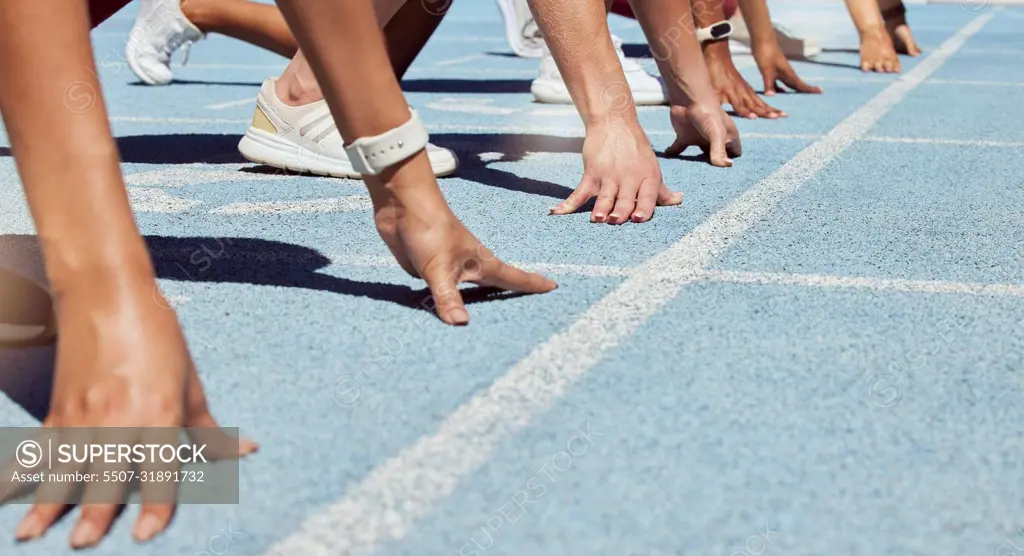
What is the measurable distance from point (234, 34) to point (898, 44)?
16.5 feet

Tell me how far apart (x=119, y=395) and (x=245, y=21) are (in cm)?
395

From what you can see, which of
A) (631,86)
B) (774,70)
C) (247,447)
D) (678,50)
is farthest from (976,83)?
(247,447)

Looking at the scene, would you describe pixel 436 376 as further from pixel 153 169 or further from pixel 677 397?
pixel 153 169

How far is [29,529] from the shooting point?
1.41 metres

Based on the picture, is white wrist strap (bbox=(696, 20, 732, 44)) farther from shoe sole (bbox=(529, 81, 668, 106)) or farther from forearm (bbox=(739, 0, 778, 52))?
forearm (bbox=(739, 0, 778, 52))

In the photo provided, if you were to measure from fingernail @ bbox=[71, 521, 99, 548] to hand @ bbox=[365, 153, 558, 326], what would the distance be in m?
0.81

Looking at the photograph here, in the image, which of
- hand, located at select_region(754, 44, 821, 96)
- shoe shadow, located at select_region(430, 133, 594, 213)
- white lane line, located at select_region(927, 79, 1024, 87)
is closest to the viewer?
shoe shadow, located at select_region(430, 133, 594, 213)

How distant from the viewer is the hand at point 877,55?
749cm

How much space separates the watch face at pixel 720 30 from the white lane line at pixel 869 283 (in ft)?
8.04

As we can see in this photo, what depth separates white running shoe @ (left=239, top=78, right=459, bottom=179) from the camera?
3.70 m

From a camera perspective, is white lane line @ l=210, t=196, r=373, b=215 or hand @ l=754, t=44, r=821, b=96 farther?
hand @ l=754, t=44, r=821, b=96

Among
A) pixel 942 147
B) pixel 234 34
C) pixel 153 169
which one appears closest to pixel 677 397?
pixel 153 169

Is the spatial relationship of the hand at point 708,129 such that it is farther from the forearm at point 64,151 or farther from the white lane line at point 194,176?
the forearm at point 64,151

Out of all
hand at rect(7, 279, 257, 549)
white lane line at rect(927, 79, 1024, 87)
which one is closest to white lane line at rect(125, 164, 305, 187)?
hand at rect(7, 279, 257, 549)
